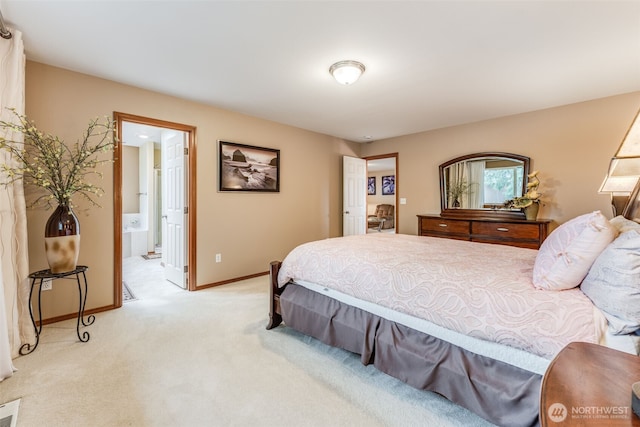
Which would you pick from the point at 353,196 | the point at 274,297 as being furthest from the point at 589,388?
the point at 353,196

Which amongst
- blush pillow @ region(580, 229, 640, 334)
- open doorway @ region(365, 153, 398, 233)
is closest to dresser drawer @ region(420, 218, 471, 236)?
blush pillow @ region(580, 229, 640, 334)

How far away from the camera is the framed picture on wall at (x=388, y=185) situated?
1014 centimetres

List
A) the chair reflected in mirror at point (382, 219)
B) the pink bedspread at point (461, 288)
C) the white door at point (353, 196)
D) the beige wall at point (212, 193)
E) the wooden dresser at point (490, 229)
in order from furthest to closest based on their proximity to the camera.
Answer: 1. the chair reflected in mirror at point (382, 219)
2. the white door at point (353, 196)
3. the wooden dresser at point (490, 229)
4. the beige wall at point (212, 193)
5. the pink bedspread at point (461, 288)

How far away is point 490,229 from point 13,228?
488 centimetres

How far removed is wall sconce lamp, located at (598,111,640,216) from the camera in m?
1.04

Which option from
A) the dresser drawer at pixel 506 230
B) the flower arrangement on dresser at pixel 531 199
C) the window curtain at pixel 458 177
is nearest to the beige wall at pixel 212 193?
the window curtain at pixel 458 177

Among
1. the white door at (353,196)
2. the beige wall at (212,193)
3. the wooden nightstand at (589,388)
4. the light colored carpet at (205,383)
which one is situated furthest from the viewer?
the white door at (353,196)

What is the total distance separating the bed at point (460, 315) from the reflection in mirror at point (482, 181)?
→ 208 cm

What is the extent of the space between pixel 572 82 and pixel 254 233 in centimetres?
414

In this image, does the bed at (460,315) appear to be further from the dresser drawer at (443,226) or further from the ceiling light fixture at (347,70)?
the dresser drawer at (443,226)

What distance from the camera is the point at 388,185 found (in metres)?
10.2

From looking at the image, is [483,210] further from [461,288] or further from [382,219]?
[382,219]

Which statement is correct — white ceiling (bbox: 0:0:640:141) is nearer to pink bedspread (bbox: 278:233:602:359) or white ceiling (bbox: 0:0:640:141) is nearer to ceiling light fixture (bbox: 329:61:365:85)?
ceiling light fixture (bbox: 329:61:365:85)

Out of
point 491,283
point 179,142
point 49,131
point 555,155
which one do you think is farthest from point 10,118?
point 555,155
